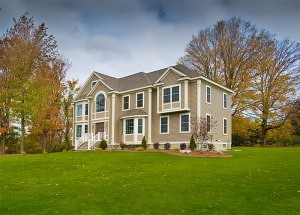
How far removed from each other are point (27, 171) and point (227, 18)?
31.4 meters

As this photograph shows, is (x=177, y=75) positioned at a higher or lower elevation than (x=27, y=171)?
higher

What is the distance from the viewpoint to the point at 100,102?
102 feet

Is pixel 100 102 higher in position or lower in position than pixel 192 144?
higher

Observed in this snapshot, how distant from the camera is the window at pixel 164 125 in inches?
1012

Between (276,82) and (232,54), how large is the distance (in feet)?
20.7

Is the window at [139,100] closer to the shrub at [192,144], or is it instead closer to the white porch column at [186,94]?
the white porch column at [186,94]

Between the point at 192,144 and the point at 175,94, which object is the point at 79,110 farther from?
the point at 192,144

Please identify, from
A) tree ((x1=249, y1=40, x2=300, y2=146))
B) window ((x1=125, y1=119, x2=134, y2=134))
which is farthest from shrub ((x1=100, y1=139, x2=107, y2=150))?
tree ((x1=249, y1=40, x2=300, y2=146))

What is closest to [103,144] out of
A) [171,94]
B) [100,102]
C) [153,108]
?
[100,102]

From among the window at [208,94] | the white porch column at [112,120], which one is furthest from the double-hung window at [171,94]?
the white porch column at [112,120]

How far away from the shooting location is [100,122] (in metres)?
30.7

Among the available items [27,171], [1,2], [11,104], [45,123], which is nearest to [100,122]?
[45,123]

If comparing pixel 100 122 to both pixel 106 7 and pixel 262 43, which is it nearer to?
pixel 106 7

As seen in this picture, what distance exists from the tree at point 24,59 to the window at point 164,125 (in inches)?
463
